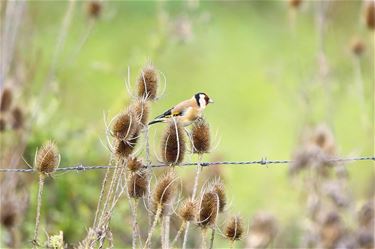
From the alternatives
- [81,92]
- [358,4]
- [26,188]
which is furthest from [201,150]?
[358,4]

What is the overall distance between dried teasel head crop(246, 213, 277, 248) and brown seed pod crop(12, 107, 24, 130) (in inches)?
55.4

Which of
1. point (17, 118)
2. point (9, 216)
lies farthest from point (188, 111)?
point (17, 118)

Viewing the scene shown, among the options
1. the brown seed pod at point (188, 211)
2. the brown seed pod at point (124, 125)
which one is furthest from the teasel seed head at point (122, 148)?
the brown seed pod at point (188, 211)

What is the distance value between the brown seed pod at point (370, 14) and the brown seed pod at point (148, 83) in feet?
10.3

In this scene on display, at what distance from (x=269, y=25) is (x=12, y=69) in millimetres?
7582

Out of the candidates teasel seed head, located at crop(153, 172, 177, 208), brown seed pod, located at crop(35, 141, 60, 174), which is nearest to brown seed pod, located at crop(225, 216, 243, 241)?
teasel seed head, located at crop(153, 172, 177, 208)

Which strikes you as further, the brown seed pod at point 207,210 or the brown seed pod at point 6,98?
the brown seed pod at point 6,98

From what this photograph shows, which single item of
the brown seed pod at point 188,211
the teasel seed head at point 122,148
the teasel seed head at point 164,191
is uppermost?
the teasel seed head at point 122,148

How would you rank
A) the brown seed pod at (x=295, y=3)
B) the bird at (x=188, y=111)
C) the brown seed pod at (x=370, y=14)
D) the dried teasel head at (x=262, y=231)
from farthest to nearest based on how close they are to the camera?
the brown seed pod at (x=295, y=3) < the brown seed pod at (x=370, y=14) < the dried teasel head at (x=262, y=231) < the bird at (x=188, y=111)

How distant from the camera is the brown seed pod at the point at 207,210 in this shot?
353cm

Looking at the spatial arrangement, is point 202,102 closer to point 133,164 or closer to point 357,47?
point 133,164

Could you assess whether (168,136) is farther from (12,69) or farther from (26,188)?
(12,69)

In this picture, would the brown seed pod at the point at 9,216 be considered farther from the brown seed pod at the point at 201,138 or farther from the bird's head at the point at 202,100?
the brown seed pod at the point at 201,138

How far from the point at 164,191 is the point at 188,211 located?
0.10 metres
